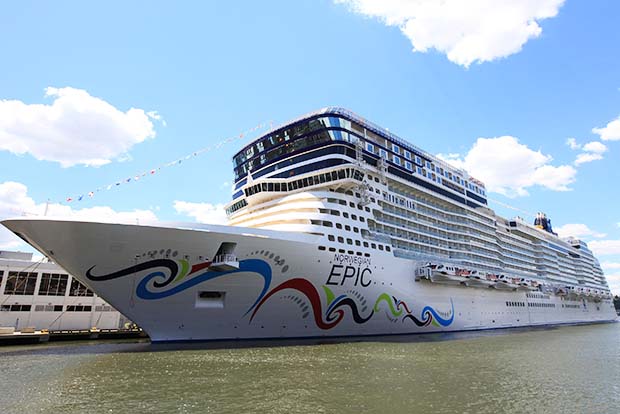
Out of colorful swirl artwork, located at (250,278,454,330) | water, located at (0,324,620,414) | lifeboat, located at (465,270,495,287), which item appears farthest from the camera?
lifeboat, located at (465,270,495,287)

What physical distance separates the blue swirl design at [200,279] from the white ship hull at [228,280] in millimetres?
45

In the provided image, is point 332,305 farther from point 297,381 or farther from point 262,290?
point 297,381

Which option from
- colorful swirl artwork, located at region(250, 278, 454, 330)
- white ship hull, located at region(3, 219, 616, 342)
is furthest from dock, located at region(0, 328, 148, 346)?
colorful swirl artwork, located at region(250, 278, 454, 330)

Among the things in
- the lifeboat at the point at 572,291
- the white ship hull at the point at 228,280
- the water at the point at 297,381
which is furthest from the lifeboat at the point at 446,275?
the lifeboat at the point at 572,291

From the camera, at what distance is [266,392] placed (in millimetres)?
11016

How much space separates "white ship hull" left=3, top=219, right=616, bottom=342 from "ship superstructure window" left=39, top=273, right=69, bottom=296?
1259 centimetres

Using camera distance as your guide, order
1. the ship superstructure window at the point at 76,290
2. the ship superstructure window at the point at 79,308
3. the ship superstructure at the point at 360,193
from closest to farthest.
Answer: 1. the ship superstructure at the point at 360,193
2. the ship superstructure window at the point at 79,308
3. the ship superstructure window at the point at 76,290

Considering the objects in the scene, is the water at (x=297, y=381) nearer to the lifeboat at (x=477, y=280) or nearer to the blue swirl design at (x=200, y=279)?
the blue swirl design at (x=200, y=279)

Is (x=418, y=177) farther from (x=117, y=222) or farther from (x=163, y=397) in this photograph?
(x=163, y=397)

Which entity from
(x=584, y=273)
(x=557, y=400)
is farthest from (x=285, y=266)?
(x=584, y=273)

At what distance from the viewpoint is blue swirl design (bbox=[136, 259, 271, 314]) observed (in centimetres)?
1681

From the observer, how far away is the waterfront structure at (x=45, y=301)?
24.9m

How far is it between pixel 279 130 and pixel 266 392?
22119 mm

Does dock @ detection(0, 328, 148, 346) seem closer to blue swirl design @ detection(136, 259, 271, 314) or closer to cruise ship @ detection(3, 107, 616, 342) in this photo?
cruise ship @ detection(3, 107, 616, 342)
